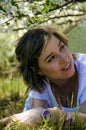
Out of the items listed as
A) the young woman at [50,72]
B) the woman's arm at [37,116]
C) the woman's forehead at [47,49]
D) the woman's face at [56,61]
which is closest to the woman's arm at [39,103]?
the young woman at [50,72]

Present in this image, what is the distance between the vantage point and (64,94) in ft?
11.0

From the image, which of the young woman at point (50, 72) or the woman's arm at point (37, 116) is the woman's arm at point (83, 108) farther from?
the woman's arm at point (37, 116)

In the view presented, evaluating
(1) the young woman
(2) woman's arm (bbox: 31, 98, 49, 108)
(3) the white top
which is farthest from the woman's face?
(2) woman's arm (bbox: 31, 98, 49, 108)

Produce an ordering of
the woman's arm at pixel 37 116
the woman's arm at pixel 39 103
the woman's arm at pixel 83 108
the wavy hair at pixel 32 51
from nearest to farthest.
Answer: the woman's arm at pixel 37 116 → the woman's arm at pixel 83 108 → the wavy hair at pixel 32 51 → the woman's arm at pixel 39 103

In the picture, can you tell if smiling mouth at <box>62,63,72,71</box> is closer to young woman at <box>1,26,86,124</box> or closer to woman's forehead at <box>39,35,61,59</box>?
young woman at <box>1,26,86,124</box>

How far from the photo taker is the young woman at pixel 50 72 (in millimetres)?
3072

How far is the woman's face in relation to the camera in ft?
10.0

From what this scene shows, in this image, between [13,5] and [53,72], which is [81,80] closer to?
[53,72]

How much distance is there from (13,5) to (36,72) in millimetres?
999

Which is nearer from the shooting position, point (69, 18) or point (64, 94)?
point (64, 94)

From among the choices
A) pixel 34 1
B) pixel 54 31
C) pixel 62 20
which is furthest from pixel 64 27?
pixel 54 31

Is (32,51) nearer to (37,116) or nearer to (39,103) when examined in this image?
(39,103)

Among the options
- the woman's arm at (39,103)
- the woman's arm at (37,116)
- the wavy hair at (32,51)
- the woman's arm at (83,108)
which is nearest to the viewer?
the woman's arm at (37,116)

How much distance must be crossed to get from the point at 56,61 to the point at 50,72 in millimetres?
140
